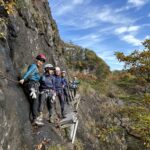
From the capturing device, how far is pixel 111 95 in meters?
36.1

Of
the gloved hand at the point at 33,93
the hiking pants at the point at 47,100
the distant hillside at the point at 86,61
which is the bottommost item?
the hiking pants at the point at 47,100

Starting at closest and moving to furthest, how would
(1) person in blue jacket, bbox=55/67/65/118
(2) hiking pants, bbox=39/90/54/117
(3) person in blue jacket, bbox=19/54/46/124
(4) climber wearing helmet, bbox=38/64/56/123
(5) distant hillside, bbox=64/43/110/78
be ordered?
(3) person in blue jacket, bbox=19/54/46/124 → (2) hiking pants, bbox=39/90/54/117 → (4) climber wearing helmet, bbox=38/64/56/123 → (1) person in blue jacket, bbox=55/67/65/118 → (5) distant hillside, bbox=64/43/110/78

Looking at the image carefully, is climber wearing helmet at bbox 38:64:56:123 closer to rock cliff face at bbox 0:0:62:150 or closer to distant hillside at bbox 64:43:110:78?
rock cliff face at bbox 0:0:62:150

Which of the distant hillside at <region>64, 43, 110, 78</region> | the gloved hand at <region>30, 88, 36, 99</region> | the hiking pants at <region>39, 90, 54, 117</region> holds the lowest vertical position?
the hiking pants at <region>39, 90, 54, 117</region>

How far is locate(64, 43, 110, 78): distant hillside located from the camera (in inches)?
2303

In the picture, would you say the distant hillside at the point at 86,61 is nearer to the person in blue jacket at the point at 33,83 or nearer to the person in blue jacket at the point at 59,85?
the person in blue jacket at the point at 59,85

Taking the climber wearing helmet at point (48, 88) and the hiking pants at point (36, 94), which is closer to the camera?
the hiking pants at point (36, 94)

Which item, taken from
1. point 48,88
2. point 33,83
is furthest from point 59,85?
point 33,83

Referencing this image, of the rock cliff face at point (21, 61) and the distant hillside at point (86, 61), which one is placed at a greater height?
the distant hillside at point (86, 61)

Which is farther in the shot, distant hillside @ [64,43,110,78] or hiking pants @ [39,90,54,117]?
distant hillside @ [64,43,110,78]

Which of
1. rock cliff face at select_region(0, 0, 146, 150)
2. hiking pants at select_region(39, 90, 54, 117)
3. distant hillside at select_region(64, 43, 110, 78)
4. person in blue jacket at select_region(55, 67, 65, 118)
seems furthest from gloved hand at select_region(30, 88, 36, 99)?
distant hillside at select_region(64, 43, 110, 78)

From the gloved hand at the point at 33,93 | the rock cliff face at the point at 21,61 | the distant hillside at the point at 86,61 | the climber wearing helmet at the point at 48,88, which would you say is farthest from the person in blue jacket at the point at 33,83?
the distant hillside at the point at 86,61

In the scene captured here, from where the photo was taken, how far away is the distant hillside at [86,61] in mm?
58500

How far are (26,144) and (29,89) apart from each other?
1.89 metres
